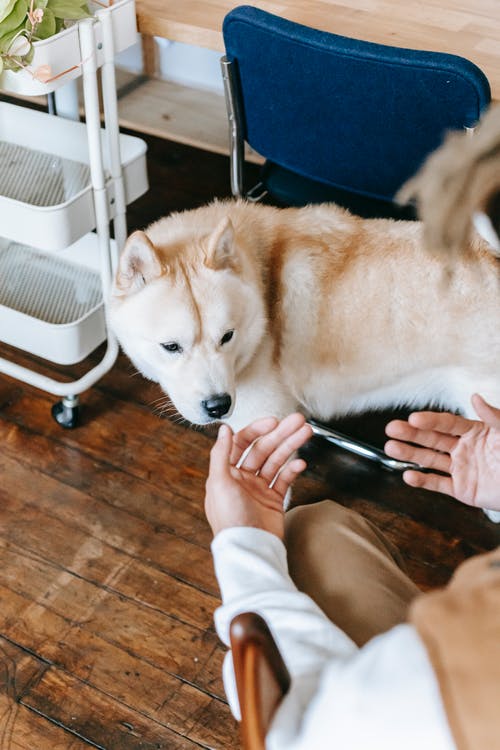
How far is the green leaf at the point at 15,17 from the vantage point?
1.34 meters

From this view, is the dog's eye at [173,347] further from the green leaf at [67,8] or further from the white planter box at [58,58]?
the green leaf at [67,8]

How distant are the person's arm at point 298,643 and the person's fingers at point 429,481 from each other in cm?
16

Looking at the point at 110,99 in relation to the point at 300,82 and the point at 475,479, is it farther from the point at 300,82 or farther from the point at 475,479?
the point at 475,479

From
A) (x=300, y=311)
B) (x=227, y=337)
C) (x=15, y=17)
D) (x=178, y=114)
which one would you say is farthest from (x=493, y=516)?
(x=178, y=114)

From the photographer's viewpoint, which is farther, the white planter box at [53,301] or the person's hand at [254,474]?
the white planter box at [53,301]

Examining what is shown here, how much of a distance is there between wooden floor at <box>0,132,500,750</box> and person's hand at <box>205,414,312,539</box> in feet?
1.79

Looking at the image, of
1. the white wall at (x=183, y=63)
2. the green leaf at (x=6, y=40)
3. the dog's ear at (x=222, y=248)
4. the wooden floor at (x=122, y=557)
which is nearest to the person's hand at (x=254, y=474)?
the dog's ear at (x=222, y=248)

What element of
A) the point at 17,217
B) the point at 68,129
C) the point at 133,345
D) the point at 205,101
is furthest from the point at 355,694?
the point at 205,101

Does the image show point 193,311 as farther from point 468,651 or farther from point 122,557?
point 468,651

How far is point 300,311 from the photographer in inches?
58.9

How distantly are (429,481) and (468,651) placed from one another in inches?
25.4

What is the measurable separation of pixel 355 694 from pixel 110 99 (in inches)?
52.8

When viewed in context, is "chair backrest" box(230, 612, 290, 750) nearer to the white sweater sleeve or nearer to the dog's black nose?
the white sweater sleeve

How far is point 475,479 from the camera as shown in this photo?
1.06 meters
